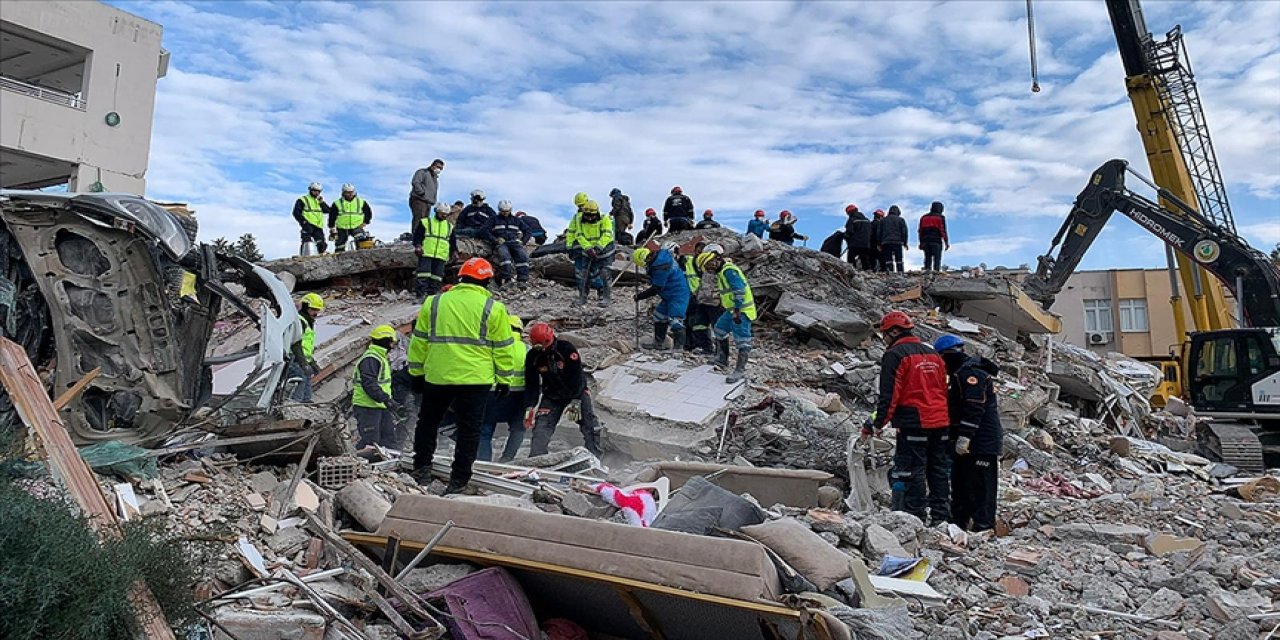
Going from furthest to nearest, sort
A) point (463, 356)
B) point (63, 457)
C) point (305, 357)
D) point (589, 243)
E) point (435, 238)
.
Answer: point (589, 243) < point (435, 238) < point (305, 357) < point (463, 356) < point (63, 457)

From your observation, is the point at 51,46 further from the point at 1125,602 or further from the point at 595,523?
the point at 1125,602

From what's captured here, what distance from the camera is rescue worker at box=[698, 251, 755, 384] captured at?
361 inches

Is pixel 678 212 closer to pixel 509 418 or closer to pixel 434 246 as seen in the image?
pixel 434 246

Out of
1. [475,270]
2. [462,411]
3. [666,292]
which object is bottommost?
[462,411]

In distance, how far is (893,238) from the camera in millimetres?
15062

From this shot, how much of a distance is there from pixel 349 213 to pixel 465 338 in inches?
355

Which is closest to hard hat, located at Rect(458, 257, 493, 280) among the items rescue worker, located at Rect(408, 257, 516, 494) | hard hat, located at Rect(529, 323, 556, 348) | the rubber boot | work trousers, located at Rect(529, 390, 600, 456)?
rescue worker, located at Rect(408, 257, 516, 494)

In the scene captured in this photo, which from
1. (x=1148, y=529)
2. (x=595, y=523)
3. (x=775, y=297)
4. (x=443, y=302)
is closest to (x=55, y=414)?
(x=443, y=302)

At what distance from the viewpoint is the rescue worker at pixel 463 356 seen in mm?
5203

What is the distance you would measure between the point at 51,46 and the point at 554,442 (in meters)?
7.01

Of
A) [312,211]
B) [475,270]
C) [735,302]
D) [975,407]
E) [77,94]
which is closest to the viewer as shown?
[475,270]

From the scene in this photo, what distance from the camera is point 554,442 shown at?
28.2 ft

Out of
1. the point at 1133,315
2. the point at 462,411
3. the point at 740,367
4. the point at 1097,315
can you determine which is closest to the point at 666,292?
the point at 740,367

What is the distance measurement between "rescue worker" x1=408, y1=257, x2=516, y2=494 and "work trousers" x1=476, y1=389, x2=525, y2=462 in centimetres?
210
